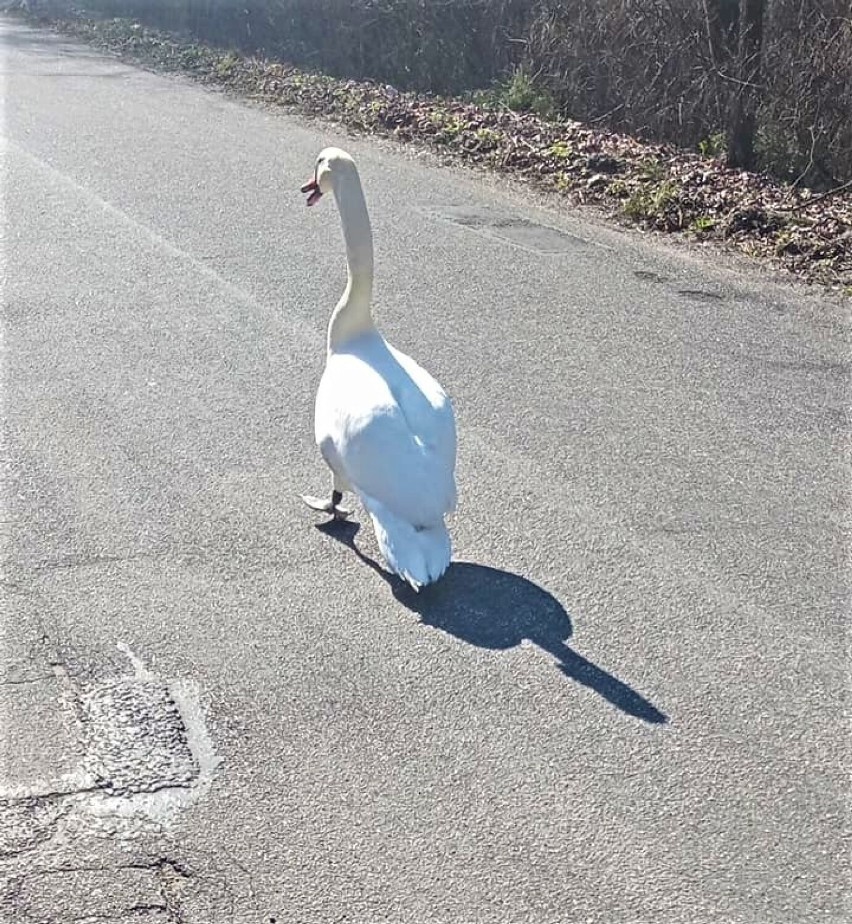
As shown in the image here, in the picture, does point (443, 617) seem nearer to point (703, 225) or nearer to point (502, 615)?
point (502, 615)

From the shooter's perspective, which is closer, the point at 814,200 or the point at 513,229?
the point at 513,229

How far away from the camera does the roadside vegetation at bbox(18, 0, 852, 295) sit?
12484 millimetres

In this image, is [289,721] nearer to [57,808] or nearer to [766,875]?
[57,808]

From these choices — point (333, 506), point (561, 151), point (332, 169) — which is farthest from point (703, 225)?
point (333, 506)

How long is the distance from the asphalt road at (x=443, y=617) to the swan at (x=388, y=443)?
25 centimetres

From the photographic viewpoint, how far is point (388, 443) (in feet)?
18.1

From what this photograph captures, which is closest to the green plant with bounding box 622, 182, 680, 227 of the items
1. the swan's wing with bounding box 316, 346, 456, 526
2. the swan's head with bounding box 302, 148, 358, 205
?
the swan's head with bounding box 302, 148, 358, 205

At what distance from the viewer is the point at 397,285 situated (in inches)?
400

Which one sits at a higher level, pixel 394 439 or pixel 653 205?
pixel 394 439

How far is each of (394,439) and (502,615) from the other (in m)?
0.69

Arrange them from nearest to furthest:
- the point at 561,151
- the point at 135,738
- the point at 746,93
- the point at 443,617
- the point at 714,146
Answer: the point at 135,738 < the point at 443,617 < the point at 561,151 < the point at 746,93 < the point at 714,146

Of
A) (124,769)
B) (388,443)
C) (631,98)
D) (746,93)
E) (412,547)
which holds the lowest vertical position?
(124,769)

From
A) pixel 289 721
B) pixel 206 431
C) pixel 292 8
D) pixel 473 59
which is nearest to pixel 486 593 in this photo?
pixel 289 721

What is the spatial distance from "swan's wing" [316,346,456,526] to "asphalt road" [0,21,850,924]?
15.3 inches
